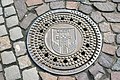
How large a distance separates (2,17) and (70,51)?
35.1 inches

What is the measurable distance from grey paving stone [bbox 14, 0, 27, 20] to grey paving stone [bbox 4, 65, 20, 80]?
0.66m

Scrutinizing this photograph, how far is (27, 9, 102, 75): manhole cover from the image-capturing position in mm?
3035

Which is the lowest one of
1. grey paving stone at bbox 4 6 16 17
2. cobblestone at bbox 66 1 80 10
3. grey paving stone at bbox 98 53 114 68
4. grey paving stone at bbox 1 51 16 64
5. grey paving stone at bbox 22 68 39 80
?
grey paving stone at bbox 22 68 39 80

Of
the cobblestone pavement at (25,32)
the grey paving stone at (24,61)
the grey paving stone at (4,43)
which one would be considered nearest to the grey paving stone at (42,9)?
the cobblestone pavement at (25,32)

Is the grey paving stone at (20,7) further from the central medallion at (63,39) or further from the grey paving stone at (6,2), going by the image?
the central medallion at (63,39)

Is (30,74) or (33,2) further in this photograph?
(33,2)

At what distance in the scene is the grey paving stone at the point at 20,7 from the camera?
3408 millimetres

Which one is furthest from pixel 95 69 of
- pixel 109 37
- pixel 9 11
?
pixel 9 11

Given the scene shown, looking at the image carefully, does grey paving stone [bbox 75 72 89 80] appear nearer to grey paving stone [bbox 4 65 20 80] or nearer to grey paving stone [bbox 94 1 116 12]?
grey paving stone [bbox 4 65 20 80]

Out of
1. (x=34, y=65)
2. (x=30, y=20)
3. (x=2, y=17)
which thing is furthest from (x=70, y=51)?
(x=2, y=17)

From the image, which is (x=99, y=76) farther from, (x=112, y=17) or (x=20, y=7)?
(x=20, y=7)

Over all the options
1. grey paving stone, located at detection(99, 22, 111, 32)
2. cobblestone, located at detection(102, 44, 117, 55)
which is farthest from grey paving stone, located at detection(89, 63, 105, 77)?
grey paving stone, located at detection(99, 22, 111, 32)

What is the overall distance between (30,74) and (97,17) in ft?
3.36

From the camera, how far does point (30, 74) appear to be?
2.95 meters
